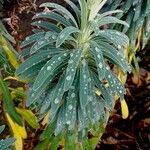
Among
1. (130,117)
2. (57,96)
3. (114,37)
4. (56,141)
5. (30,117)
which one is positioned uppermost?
(114,37)

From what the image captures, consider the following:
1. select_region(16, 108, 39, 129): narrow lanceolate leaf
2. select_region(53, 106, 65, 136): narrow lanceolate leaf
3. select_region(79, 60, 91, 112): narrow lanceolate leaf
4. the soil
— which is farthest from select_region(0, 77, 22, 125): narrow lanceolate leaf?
the soil

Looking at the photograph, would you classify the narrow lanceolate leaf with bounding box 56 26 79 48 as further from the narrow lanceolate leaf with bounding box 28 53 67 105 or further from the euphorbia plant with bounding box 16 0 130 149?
the narrow lanceolate leaf with bounding box 28 53 67 105

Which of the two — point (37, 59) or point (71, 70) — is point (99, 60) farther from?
point (37, 59)

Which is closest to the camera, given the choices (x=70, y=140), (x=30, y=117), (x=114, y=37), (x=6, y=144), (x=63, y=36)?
(x=6, y=144)

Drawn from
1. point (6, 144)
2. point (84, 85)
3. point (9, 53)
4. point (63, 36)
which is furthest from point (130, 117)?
point (6, 144)

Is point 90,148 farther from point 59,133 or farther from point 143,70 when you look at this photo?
point 143,70

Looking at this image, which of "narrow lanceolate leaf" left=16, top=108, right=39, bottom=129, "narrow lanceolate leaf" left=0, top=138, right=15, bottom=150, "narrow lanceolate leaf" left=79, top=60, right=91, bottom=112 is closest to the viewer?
"narrow lanceolate leaf" left=0, top=138, right=15, bottom=150

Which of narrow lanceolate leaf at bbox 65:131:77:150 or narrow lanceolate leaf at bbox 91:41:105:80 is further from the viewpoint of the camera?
narrow lanceolate leaf at bbox 65:131:77:150

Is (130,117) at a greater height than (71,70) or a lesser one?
lesser
